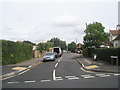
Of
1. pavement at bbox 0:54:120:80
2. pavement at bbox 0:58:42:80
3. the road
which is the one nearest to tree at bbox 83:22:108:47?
pavement at bbox 0:54:120:80

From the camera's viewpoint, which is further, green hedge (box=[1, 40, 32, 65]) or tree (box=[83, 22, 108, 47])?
tree (box=[83, 22, 108, 47])

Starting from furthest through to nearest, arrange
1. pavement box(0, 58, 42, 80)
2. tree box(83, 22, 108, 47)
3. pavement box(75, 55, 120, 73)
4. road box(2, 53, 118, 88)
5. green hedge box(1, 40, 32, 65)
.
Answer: tree box(83, 22, 108, 47), green hedge box(1, 40, 32, 65), pavement box(75, 55, 120, 73), pavement box(0, 58, 42, 80), road box(2, 53, 118, 88)

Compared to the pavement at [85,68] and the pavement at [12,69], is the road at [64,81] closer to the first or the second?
the pavement at [12,69]

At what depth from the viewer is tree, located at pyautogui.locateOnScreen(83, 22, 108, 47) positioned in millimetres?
29155

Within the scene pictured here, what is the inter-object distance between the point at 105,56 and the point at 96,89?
15816 mm

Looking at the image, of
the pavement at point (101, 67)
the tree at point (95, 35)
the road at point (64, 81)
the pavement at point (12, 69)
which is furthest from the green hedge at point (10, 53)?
the tree at point (95, 35)

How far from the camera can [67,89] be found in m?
7.40

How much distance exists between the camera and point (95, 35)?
95.4 ft

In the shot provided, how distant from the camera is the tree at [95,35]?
Answer: 1148 inches

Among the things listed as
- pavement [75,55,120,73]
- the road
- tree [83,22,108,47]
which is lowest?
the road

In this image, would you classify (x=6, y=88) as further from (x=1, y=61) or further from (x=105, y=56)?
(x=105, y=56)

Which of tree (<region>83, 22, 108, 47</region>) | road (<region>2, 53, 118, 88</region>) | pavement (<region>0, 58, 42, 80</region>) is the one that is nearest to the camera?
road (<region>2, 53, 118, 88</region>)

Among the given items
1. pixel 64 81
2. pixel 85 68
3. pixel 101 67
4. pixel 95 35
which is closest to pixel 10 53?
pixel 85 68

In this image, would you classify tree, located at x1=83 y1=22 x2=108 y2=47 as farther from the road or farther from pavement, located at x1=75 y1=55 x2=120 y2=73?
the road
